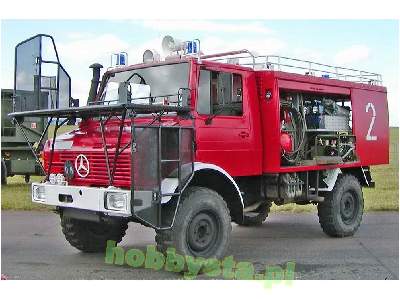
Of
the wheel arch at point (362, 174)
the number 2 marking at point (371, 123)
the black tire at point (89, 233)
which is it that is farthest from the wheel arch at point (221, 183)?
the number 2 marking at point (371, 123)

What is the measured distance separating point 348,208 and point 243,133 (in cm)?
320

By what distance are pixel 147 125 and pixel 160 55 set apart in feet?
6.43

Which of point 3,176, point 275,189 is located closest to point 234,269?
point 275,189

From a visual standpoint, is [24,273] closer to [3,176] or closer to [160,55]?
[160,55]

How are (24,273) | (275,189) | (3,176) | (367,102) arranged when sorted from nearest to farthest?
1. (24,273)
2. (275,189)
3. (367,102)
4. (3,176)

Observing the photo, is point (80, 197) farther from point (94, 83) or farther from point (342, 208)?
point (342, 208)

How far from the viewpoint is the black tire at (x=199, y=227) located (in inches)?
243

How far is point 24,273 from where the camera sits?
657 centimetres

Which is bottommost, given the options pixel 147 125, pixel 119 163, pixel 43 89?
pixel 119 163

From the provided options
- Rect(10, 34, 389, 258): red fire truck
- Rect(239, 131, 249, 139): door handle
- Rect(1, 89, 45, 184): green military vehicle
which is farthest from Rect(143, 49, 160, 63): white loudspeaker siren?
Rect(1, 89, 45, 184): green military vehicle

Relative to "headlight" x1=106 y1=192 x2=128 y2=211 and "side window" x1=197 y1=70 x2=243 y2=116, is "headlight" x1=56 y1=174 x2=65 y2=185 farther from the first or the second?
"side window" x1=197 y1=70 x2=243 y2=116

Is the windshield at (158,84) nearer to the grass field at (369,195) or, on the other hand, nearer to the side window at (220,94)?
the side window at (220,94)

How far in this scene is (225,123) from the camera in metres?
7.07

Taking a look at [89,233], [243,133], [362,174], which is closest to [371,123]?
[362,174]
